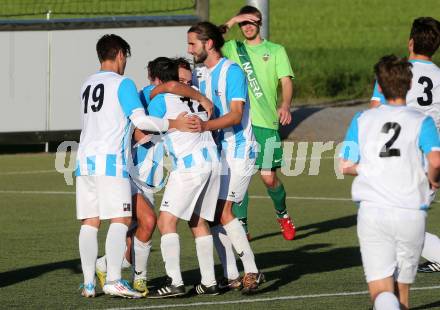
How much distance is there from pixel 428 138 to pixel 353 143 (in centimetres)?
53

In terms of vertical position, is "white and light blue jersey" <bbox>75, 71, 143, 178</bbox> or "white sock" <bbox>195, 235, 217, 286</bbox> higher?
"white and light blue jersey" <bbox>75, 71, 143, 178</bbox>

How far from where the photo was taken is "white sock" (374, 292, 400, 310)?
27.1 feet

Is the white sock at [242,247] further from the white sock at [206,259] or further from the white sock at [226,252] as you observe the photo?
the white sock at [206,259]

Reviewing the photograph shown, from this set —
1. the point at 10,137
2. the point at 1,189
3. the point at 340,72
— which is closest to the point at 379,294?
the point at 1,189

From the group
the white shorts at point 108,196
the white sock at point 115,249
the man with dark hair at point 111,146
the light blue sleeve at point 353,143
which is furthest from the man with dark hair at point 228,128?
the light blue sleeve at point 353,143

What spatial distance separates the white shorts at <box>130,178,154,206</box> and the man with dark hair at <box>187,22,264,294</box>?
0.60 metres

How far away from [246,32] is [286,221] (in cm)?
203

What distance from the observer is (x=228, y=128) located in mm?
11102

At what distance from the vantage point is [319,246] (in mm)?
13539

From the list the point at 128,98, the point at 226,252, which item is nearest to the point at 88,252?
the point at 226,252

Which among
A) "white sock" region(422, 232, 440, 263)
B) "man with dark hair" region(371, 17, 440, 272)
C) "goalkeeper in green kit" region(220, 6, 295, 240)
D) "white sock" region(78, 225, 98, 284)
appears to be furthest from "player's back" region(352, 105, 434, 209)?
"goalkeeper in green kit" region(220, 6, 295, 240)

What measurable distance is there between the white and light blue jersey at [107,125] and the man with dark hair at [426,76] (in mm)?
1991

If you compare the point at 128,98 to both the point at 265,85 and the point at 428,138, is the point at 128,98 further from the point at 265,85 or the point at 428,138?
the point at 265,85

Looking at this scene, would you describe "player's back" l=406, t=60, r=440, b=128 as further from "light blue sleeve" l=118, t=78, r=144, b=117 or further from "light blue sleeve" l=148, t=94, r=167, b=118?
"light blue sleeve" l=118, t=78, r=144, b=117
